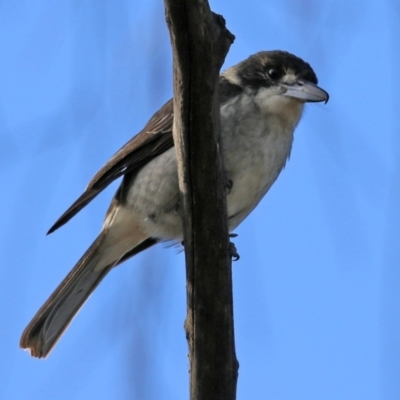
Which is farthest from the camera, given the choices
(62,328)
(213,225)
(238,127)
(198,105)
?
(62,328)

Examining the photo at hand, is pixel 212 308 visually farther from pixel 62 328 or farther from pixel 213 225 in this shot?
pixel 62 328

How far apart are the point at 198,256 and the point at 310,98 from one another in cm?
160

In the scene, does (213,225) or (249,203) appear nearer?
(213,225)

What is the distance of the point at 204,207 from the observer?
10.1 feet

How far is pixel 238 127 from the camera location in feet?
13.9

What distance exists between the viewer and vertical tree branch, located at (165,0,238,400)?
9.25 feet

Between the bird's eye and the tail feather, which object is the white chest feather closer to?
the bird's eye

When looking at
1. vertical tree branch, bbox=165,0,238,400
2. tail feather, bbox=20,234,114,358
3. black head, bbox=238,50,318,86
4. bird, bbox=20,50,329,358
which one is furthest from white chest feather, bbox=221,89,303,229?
vertical tree branch, bbox=165,0,238,400

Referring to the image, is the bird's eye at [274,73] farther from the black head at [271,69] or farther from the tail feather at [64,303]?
the tail feather at [64,303]

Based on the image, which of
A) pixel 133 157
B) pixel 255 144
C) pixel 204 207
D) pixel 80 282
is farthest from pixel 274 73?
pixel 204 207

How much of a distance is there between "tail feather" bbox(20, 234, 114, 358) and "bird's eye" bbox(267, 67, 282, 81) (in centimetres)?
120

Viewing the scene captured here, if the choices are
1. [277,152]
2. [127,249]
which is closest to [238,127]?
[277,152]

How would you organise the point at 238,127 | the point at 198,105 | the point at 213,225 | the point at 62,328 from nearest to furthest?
the point at 198,105, the point at 213,225, the point at 238,127, the point at 62,328

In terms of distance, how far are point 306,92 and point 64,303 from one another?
165 centimetres
